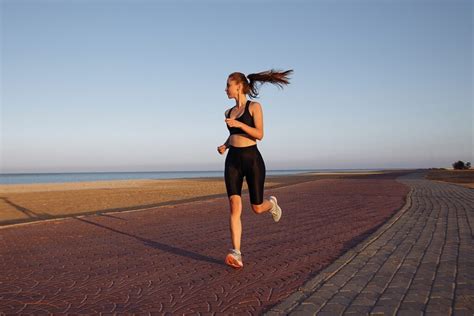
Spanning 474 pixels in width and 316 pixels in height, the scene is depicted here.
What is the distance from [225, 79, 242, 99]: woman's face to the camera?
5.38 m

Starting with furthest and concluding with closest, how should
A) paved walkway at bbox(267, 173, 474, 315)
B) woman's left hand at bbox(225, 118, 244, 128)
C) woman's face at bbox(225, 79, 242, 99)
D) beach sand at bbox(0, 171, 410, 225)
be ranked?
beach sand at bbox(0, 171, 410, 225), woman's face at bbox(225, 79, 242, 99), woman's left hand at bbox(225, 118, 244, 128), paved walkway at bbox(267, 173, 474, 315)

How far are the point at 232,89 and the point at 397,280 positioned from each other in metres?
2.84

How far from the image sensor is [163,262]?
5805 millimetres

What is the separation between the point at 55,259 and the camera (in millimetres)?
→ 6172

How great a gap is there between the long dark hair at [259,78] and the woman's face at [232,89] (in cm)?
7

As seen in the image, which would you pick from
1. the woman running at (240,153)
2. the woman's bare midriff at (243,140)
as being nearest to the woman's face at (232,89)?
the woman running at (240,153)

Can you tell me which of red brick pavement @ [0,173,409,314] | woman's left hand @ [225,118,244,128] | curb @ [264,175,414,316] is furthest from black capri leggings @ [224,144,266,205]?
curb @ [264,175,414,316]

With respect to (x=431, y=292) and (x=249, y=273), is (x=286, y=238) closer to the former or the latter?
(x=249, y=273)

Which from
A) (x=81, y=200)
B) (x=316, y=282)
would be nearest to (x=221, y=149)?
(x=316, y=282)

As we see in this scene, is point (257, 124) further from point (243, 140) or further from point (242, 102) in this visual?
point (242, 102)

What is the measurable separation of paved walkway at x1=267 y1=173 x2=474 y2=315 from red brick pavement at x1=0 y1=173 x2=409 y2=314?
283 mm

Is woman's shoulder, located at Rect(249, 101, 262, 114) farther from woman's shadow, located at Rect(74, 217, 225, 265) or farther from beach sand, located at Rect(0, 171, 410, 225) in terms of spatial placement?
beach sand, located at Rect(0, 171, 410, 225)

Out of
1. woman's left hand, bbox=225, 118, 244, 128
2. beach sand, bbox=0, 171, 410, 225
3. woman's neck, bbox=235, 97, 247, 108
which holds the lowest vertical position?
beach sand, bbox=0, 171, 410, 225

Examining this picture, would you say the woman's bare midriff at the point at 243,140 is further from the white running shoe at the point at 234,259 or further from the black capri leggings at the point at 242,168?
the white running shoe at the point at 234,259
